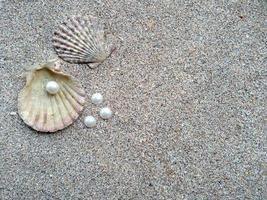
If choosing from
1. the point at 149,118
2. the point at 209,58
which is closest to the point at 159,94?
the point at 149,118

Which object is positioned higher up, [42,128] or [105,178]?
[42,128]

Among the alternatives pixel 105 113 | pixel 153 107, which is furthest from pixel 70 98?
pixel 153 107

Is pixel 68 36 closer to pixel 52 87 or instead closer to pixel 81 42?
pixel 81 42

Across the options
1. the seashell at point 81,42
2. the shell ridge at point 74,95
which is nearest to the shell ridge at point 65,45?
the seashell at point 81,42

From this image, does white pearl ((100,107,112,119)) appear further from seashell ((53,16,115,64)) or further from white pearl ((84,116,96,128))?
seashell ((53,16,115,64))

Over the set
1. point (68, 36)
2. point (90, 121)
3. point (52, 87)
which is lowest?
point (90, 121)

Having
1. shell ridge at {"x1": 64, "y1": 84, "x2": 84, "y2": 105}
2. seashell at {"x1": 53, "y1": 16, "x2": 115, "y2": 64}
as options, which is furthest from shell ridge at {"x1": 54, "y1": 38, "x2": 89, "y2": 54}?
shell ridge at {"x1": 64, "y1": 84, "x2": 84, "y2": 105}

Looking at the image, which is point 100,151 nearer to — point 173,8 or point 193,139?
point 193,139
